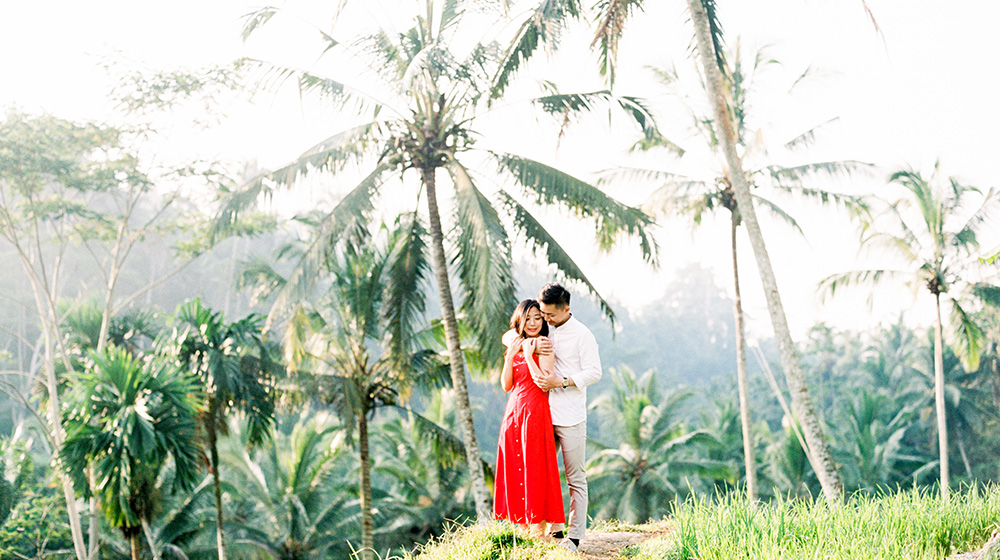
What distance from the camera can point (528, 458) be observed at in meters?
4.36

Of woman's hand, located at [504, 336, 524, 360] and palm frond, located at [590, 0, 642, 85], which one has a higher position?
palm frond, located at [590, 0, 642, 85]

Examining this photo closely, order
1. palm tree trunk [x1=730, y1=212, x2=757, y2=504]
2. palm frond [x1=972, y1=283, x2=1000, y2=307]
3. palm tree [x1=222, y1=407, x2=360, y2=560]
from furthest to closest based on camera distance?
1. palm tree [x1=222, y1=407, x2=360, y2=560]
2. palm frond [x1=972, y1=283, x2=1000, y2=307]
3. palm tree trunk [x1=730, y1=212, x2=757, y2=504]

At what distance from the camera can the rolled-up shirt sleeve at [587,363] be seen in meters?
4.27

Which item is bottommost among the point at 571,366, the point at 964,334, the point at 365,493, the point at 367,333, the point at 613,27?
the point at 365,493

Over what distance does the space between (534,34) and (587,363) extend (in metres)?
6.65

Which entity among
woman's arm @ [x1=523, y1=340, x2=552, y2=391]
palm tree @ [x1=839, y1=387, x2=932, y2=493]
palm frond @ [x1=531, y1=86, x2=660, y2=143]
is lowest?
palm tree @ [x1=839, y1=387, x2=932, y2=493]

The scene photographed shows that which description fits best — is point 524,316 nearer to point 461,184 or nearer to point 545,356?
point 545,356

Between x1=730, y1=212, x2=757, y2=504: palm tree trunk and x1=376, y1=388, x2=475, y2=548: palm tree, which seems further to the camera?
x1=376, y1=388, x2=475, y2=548: palm tree

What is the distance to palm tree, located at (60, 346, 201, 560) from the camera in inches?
406

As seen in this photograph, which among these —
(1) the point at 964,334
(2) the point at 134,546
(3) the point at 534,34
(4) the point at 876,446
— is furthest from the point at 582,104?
(4) the point at 876,446

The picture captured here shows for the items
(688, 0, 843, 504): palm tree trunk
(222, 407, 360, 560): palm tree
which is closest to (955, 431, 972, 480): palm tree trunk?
(222, 407, 360, 560): palm tree

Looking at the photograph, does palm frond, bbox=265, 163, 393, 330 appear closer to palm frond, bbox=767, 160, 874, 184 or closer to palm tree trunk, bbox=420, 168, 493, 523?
palm tree trunk, bbox=420, 168, 493, 523

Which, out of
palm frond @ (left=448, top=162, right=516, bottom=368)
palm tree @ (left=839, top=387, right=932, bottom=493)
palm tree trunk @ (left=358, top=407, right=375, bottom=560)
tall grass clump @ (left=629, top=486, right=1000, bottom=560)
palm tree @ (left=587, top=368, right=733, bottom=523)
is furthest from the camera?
palm tree @ (left=839, top=387, right=932, bottom=493)

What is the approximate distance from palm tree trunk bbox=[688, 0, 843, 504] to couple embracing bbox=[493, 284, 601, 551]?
14.3 ft
